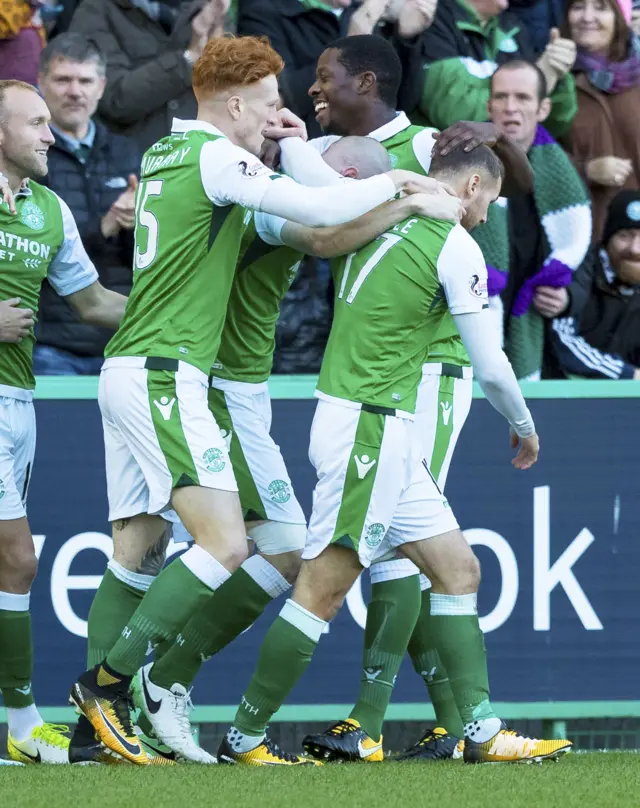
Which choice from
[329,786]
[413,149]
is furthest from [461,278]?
[329,786]

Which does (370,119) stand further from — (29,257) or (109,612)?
(109,612)

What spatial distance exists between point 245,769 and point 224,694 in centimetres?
164

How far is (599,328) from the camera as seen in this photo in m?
7.27

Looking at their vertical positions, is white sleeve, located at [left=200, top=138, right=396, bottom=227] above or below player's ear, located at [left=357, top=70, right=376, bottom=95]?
below

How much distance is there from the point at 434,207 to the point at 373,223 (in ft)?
0.69

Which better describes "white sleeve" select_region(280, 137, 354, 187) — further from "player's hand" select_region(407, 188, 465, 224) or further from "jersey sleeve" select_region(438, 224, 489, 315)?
"jersey sleeve" select_region(438, 224, 489, 315)

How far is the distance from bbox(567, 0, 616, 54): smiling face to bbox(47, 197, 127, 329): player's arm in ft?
10.7

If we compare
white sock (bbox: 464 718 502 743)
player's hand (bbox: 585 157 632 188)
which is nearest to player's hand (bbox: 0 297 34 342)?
white sock (bbox: 464 718 502 743)

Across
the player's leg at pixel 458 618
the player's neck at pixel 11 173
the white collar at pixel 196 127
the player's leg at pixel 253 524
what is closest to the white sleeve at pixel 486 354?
the player's leg at pixel 458 618

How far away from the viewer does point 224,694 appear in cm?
641

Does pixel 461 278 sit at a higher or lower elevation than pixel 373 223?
lower

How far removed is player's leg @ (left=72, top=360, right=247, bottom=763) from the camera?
4.72 m

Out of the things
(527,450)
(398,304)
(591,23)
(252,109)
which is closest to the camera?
(398,304)

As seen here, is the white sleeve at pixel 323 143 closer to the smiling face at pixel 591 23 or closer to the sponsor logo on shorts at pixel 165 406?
the sponsor logo on shorts at pixel 165 406
